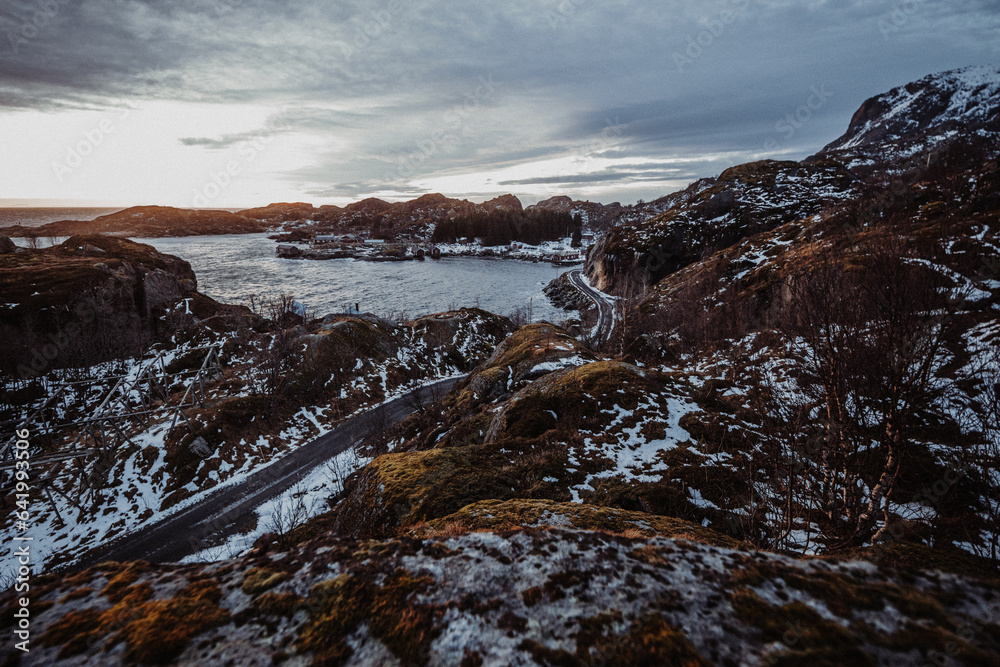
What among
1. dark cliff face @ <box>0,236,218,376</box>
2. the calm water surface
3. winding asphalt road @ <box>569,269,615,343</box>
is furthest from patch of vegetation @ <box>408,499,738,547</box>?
the calm water surface

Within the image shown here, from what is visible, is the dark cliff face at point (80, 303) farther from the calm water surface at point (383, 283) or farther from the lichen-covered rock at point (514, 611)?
the lichen-covered rock at point (514, 611)

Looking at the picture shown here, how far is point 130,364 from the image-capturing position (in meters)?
44.3

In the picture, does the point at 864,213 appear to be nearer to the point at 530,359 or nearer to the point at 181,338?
the point at 530,359

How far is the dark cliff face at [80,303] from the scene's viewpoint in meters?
39.2

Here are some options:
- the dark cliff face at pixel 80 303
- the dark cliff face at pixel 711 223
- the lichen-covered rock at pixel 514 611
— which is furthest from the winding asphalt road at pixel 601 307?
the dark cliff face at pixel 80 303

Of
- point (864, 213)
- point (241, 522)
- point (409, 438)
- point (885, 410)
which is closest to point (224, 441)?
point (241, 522)

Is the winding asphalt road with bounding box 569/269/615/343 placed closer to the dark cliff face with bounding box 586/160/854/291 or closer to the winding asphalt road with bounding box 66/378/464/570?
the dark cliff face with bounding box 586/160/854/291

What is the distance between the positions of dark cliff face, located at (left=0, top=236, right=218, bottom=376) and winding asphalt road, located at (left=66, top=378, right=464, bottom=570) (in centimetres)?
3055

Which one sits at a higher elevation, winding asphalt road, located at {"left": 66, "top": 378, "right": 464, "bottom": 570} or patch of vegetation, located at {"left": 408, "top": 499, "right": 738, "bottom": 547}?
patch of vegetation, located at {"left": 408, "top": 499, "right": 738, "bottom": 547}

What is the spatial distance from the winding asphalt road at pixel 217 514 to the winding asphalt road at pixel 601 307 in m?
43.7

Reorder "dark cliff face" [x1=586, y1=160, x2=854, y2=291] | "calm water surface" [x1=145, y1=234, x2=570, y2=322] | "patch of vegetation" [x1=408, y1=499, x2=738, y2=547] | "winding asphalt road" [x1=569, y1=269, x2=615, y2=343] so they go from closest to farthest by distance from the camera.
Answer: "patch of vegetation" [x1=408, y1=499, x2=738, y2=547] → "winding asphalt road" [x1=569, y1=269, x2=615, y2=343] → "calm water surface" [x1=145, y1=234, x2=570, y2=322] → "dark cliff face" [x1=586, y1=160, x2=854, y2=291]

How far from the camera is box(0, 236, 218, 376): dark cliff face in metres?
39.2

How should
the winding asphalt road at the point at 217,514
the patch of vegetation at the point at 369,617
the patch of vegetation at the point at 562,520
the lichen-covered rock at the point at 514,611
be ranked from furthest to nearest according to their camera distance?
the winding asphalt road at the point at 217,514
the patch of vegetation at the point at 562,520
the patch of vegetation at the point at 369,617
the lichen-covered rock at the point at 514,611

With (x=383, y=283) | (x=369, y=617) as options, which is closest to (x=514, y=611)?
(x=369, y=617)
